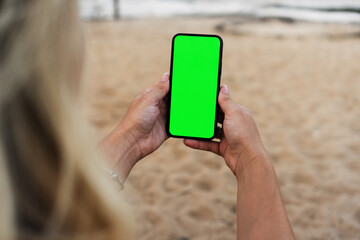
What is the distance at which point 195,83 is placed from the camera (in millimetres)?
1452

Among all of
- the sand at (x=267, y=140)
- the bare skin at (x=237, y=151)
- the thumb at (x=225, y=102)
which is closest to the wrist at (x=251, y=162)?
the bare skin at (x=237, y=151)

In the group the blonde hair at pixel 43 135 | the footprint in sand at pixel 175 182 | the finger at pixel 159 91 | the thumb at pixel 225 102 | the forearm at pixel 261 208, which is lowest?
the footprint in sand at pixel 175 182

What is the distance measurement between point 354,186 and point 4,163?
2.44 m

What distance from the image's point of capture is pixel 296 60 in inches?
→ 235

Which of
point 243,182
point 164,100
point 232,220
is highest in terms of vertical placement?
point 164,100

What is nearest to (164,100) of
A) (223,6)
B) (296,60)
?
(296,60)

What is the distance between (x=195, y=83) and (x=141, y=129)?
0.90 ft

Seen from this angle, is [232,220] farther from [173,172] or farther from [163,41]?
[163,41]

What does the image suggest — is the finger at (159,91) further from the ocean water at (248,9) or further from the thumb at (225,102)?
the ocean water at (248,9)

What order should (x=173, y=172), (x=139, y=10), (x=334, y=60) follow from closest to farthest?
(x=173, y=172) → (x=334, y=60) → (x=139, y=10)

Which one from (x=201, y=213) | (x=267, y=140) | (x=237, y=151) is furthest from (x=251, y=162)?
(x=267, y=140)

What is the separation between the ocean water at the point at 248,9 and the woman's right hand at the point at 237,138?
10264 millimetres

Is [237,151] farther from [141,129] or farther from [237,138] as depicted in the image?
[141,129]

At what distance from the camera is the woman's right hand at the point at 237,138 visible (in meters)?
1.29
